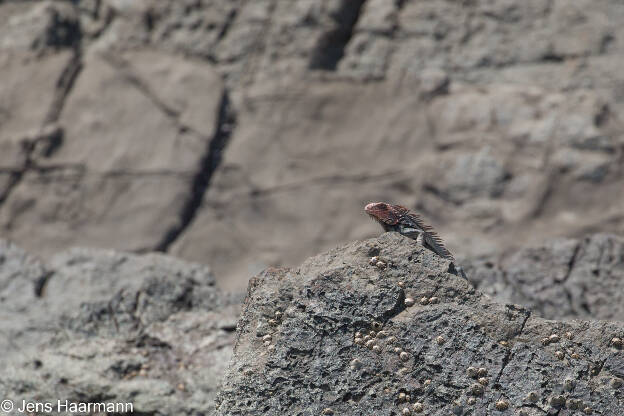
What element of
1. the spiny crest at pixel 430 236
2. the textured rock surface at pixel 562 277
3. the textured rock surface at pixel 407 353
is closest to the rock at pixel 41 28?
the textured rock surface at pixel 562 277

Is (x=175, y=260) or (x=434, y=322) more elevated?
(x=434, y=322)

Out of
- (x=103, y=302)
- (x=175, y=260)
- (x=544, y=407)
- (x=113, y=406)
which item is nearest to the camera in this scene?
(x=544, y=407)

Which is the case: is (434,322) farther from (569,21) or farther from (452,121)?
(569,21)

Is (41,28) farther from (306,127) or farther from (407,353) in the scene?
(407,353)

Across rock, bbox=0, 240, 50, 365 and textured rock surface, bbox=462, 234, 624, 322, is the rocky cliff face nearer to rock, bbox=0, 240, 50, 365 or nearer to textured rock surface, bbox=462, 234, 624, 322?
rock, bbox=0, 240, 50, 365

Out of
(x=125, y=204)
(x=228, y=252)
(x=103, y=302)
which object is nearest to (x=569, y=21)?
(x=228, y=252)

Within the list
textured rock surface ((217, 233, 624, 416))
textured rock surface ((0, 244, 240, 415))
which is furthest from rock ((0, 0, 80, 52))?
textured rock surface ((217, 233, 624, 416))
